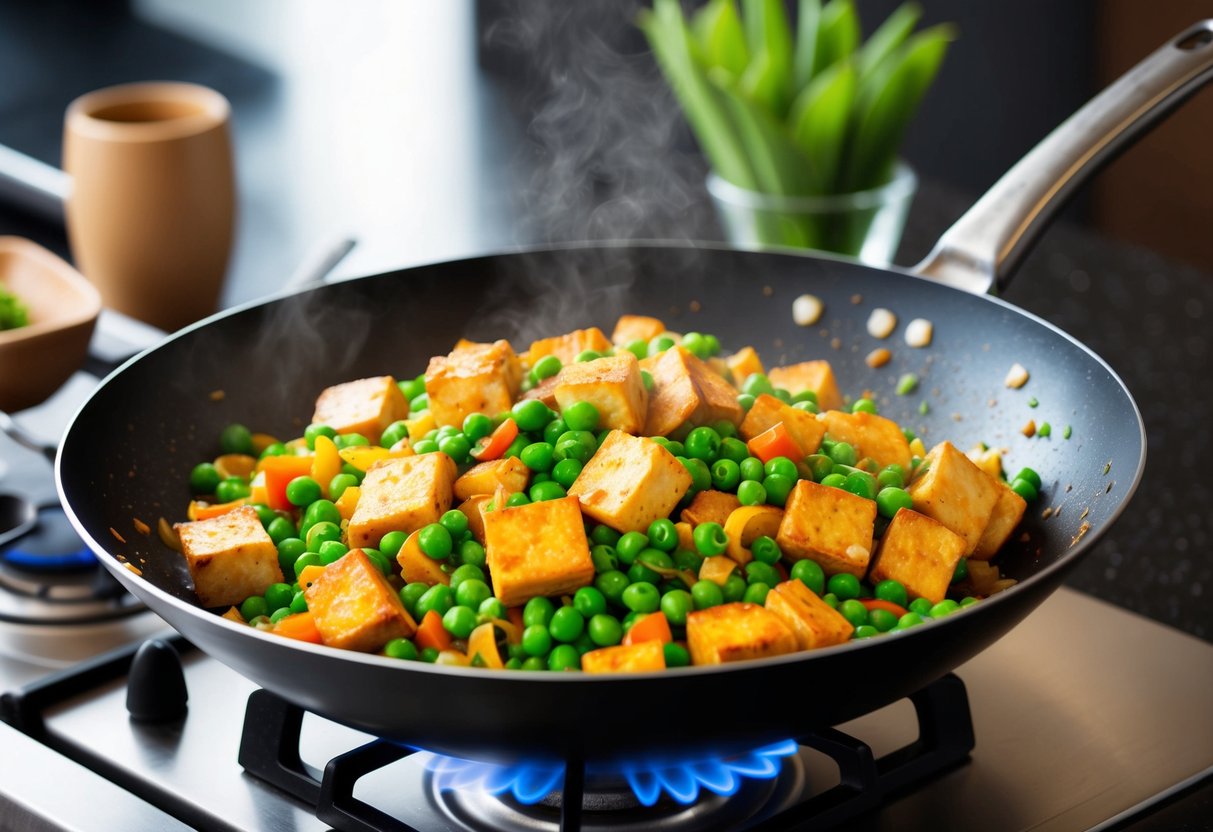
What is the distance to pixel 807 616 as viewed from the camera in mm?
1176

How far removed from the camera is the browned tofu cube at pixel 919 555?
1.33 meters

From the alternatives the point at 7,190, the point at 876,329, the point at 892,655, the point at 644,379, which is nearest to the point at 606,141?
the point at 7,190

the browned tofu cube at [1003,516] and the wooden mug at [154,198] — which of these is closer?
the browned tofu cube at [1003,516]

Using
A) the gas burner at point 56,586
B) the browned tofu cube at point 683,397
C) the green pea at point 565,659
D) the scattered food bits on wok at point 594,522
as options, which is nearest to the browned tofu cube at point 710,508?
the scattered food bits on wok at point 594,522

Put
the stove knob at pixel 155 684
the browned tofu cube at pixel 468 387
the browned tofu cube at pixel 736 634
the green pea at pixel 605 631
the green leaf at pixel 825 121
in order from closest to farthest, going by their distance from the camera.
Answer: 1. the browned tofu cube at pixel 736 634
2. the green pea at pixel 605 631
3. the stove knob at pixel 155 684
4. the browned tofu cube at pixel 468 387
5. the green leaf at pixel 825 121

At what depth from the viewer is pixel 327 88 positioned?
3906 mm

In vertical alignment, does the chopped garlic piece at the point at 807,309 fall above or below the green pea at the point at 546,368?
above

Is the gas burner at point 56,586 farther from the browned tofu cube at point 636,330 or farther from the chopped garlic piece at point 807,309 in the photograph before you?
the chopped garlic piece at point 807,309

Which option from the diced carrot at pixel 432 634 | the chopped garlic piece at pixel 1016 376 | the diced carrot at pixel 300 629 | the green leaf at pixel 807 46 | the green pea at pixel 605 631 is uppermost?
the green leaf at pixel 807 46

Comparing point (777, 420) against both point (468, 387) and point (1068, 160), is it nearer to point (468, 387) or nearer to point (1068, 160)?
point (468, 387)

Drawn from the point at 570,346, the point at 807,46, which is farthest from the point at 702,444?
the point at 807,46

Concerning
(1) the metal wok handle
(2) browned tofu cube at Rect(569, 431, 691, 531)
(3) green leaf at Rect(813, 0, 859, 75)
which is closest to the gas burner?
(2) browned tofu cube at Rect(569, 431, 691, 531)

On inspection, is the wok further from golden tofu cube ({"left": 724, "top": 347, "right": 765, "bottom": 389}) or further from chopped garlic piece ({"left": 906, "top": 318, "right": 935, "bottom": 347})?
golden tofu cube ({"left": 724, "top": 347, "right": 765, "bottom": 389})

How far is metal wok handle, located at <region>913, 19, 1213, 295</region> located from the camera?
1631 mm
